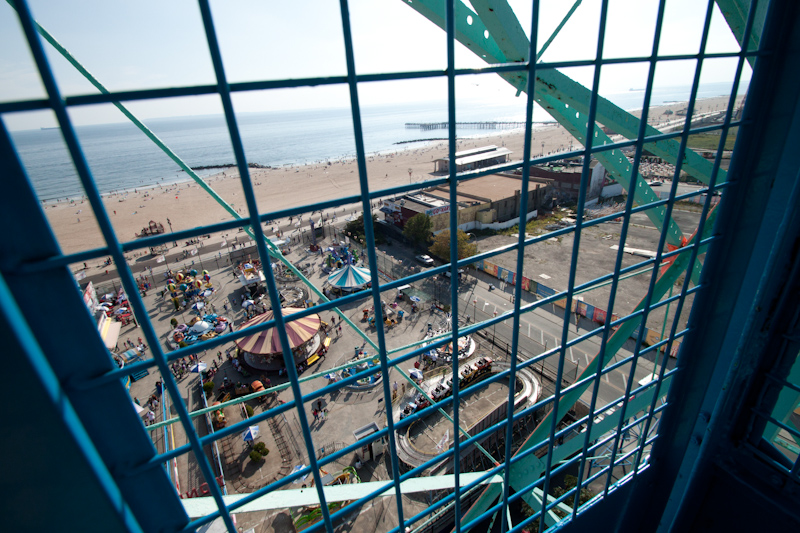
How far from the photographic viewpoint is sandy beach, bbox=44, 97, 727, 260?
24609mm

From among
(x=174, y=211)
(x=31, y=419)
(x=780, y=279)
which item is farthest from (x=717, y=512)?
(x=174, y=211)

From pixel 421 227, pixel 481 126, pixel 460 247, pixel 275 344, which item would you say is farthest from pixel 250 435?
pixel 481 126

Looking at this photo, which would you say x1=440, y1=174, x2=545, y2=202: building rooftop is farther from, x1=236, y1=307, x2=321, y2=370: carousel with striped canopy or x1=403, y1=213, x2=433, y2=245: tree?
x1=236, y1=307, x2=321, y2=370: carousel with striped canopy

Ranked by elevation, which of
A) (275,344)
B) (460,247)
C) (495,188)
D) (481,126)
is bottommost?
(275,344)

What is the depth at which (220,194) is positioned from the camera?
34750mm

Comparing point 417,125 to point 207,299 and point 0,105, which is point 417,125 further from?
point 0,105

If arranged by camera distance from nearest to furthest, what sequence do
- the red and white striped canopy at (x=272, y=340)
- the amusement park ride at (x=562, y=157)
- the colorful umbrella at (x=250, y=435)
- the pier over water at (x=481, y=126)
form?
the amusement park ride at (x=562, y=157) < the colorful umbrella at (x=250, y=435) < the red and white striped canopy at (x=272, y=340) < the pier over water at (x=481, y=126)

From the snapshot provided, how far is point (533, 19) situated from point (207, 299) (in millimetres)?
15814

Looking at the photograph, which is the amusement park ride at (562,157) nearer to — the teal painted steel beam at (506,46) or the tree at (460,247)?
the teal painted steel beam at (506,46)

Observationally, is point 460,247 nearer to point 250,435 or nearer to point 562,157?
point 250,435

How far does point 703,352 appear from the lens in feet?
8.12

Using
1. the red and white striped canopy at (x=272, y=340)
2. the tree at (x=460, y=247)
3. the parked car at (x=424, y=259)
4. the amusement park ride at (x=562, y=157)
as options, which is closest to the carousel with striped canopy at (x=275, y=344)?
the red and white striped canopy at (x=272, y=340)

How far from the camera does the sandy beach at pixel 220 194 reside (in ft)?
80.7

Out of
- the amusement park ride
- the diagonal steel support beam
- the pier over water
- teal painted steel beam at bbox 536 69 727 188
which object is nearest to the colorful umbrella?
the amusement park ride
